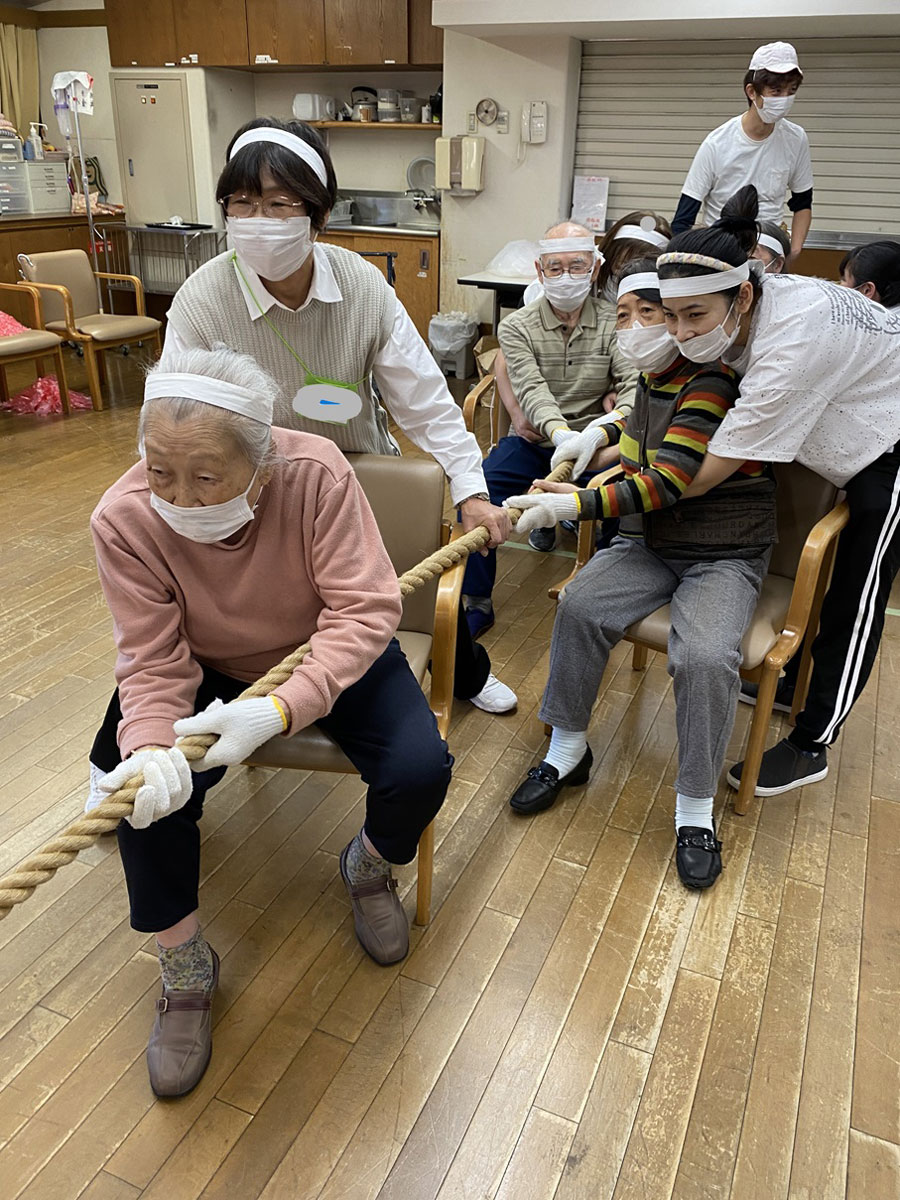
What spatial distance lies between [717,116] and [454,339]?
86.5 inches

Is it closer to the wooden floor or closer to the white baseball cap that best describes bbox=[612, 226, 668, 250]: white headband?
the white baseball cap

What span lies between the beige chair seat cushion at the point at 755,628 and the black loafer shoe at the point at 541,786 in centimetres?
36

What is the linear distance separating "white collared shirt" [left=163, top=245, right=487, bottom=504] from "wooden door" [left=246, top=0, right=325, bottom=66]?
19.4ft

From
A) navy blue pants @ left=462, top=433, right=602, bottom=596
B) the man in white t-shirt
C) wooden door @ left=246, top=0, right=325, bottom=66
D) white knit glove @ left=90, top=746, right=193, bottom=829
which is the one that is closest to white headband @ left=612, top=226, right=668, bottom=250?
navy blue pants @ left=462, top=433, right=602, bottom=596

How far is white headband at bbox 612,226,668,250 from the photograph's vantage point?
2.91 m

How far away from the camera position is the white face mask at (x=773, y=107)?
3.53 meters

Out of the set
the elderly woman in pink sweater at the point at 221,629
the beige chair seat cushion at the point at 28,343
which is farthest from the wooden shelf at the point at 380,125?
the elderly woman in pink sweater at the point at 221,629

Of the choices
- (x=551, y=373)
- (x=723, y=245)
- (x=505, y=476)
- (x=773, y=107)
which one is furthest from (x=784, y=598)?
(x=773, y=107)

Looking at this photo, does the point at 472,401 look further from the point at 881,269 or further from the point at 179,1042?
the point at 179,1042

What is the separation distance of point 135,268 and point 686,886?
7.43 meters

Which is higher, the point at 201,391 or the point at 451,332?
the point at 201,391

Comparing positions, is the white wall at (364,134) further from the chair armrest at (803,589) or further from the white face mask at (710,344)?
the chair armrest at (803,589)

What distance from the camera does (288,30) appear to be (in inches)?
263

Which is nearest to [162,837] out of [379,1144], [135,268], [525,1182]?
[379,1144]
